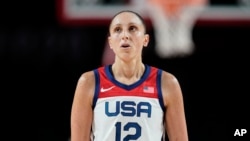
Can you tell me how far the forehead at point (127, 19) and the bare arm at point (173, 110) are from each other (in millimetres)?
268

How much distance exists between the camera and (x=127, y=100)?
106 inches

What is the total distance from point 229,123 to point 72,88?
1400 mm

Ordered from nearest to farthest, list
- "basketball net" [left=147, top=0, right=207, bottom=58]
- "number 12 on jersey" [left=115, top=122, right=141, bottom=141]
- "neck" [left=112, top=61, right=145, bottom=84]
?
"number 12 on jersey" [left=115, top=122, right=141, bottom=141] → "neck" [left=112, top=61, right=145, bottom=84] → "basketball net" [left=147, top=0, right=207, bottom=58]

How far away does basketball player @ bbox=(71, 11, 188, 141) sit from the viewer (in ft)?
8.76

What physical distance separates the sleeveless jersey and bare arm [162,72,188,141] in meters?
0.02

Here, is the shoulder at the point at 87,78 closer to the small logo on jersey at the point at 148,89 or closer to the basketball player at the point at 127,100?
the basketball player at the point at 127,100

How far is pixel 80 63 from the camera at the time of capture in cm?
577

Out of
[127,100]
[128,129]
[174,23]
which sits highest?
[174,23]

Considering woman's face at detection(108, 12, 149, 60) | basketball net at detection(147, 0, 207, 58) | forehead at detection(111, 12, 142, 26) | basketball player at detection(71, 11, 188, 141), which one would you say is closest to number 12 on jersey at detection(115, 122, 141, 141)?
basketball player at detection(71, 11, 188, 141)

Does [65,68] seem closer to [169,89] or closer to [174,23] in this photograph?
[174,23]

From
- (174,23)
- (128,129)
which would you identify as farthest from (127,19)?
(174,23)

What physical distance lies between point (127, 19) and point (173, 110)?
0.42 m

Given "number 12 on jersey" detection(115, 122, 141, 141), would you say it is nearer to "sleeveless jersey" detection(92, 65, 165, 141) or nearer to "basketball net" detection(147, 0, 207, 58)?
"sleeveless jersey" detection(92, 65, 165, 141)

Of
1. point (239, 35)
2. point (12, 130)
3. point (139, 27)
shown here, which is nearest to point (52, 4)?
point (12, 130)
